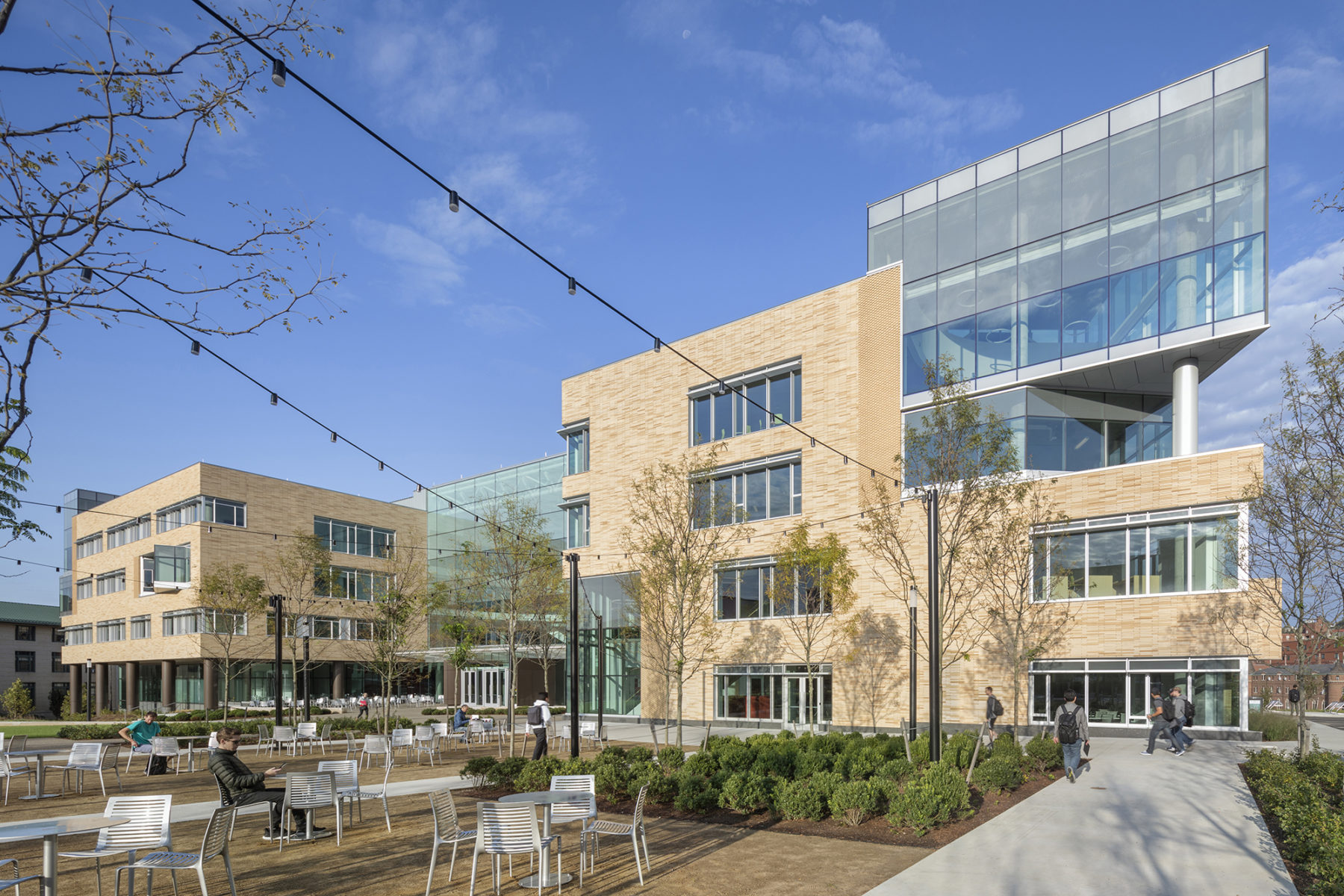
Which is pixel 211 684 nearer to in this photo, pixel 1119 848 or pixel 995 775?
pixel 995 775

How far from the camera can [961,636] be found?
26672 millimetres

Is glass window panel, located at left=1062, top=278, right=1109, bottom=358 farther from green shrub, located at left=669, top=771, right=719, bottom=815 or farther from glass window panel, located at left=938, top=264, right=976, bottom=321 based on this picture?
green shrub, located at left=669, top=771, right=719, bottom=815

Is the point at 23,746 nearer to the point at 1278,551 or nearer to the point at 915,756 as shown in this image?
the point at 915,756

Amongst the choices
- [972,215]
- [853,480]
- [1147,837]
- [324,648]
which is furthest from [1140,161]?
[324,648]

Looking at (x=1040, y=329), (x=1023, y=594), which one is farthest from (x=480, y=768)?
(x=1040, y=329)

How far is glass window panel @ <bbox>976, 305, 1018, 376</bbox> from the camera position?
94.1 ft

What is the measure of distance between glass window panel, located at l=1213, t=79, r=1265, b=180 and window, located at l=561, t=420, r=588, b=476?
2602 centimetres

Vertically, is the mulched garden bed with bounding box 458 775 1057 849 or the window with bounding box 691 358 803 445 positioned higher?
the window with bounding box 691 358 803 445

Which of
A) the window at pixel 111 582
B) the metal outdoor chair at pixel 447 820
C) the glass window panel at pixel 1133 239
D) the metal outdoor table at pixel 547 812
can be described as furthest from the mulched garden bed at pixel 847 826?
the window at pixel 111 582

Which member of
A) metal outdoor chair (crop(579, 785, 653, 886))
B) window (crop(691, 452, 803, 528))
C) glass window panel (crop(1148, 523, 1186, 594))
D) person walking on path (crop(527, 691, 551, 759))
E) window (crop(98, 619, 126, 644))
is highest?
window (crop(691, 452, 803, 528))

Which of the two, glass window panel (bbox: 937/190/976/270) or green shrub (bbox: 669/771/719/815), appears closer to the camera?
green shrub (bbox: 669/771/719/815)

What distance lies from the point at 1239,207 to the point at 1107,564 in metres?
10.7

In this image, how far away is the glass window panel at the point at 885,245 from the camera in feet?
106

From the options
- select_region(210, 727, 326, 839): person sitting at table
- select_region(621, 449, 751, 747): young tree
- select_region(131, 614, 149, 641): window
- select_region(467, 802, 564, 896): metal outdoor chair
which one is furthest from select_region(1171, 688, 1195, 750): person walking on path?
select_region(131, 614, 149, 641): window
